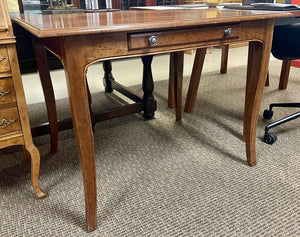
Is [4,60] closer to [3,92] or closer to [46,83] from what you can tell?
[3,92]

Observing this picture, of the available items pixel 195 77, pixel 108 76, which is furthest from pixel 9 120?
pixel 108 76

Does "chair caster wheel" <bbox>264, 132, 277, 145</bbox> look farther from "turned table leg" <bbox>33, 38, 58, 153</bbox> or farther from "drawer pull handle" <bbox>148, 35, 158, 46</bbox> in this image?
"turned table leg" <bbox>33, 38, 58, 153</bbox>

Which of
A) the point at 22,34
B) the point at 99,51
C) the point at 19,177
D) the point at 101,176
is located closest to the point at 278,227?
the point at 101,176

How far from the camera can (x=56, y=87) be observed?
2.86 metres

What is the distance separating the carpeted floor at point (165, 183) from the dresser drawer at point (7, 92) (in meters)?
0.47

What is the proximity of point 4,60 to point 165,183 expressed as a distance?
874mm

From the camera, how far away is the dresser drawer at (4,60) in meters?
0.97

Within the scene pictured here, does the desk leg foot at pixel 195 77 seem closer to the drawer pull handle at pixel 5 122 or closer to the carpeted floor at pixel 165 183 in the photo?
the carpeted floor at pixel 165 183

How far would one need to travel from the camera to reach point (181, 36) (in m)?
1.02

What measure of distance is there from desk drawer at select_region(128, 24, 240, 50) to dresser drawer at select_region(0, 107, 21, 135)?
0.53 metres

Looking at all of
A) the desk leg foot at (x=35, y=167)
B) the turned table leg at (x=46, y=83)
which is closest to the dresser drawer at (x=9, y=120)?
the desk leg foot at (x=35, y=167)

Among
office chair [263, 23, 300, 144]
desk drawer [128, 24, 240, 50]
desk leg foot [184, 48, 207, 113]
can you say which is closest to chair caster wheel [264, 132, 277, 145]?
office chair [263, 23, 300, 144]

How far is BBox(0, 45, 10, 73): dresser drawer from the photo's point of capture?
97 cm

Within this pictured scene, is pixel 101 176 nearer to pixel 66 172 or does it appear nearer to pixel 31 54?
pixel 66 172
